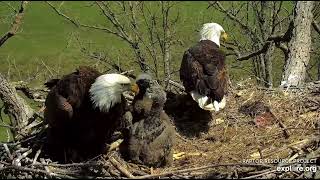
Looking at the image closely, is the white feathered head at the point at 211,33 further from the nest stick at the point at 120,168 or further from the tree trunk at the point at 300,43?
the nest stick at the point at 120,168

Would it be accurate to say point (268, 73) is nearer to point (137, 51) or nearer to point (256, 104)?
point (137, 51)

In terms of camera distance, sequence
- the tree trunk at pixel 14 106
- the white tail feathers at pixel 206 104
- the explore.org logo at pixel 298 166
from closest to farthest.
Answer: the explore.org logo at pixel 298 166 → the white tail feathers at pixel 206 104 → the tree trunk at pixel 14 106

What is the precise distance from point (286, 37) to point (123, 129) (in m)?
3.27

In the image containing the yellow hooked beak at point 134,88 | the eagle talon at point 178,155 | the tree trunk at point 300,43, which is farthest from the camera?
the tree trunk at point 300,43

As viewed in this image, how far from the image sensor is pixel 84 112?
5258 mm

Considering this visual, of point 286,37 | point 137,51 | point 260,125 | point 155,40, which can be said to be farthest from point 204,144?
point 155,40

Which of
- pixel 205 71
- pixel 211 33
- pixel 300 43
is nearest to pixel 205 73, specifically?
pixel 205 71

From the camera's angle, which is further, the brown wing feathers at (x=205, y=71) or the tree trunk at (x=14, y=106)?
the tree trunk at (x=14, y=106)

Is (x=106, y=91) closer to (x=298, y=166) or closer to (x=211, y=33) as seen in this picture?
(x=298, y=166)

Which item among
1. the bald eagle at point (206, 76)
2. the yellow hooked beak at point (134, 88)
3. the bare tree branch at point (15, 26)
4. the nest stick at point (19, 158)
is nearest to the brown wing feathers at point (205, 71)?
the bald eagle at point (206, 76)

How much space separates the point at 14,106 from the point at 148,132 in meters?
2.01

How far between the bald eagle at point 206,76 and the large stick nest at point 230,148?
1.42ft

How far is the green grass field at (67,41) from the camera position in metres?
15.1

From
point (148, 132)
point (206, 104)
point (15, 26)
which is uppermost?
point (15, 26)
